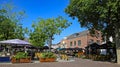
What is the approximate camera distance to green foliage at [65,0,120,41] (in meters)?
28.0

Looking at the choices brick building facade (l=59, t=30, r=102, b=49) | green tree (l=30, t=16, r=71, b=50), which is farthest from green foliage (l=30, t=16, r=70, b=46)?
brick building facade (l=59, t=30, r=102, b=49)

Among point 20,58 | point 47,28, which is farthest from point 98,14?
point 47,28

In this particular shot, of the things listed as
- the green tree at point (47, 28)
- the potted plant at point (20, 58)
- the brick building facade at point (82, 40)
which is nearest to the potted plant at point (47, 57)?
the potted plant at point (20, 58)

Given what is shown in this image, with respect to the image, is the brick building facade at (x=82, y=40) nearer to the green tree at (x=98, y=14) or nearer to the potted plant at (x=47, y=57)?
the green tree at (x=98, y=14)

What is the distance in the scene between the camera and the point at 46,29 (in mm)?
62062

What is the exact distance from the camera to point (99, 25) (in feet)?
113

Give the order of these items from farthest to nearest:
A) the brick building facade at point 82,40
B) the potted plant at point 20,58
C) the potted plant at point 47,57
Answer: the brick building facade at point 82,40, the potted plant at point 47,57, the potted plant at point 20,58

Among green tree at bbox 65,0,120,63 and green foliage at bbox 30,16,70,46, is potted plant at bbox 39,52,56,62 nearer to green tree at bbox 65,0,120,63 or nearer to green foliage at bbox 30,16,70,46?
green tree at bbox 65,0,120,63

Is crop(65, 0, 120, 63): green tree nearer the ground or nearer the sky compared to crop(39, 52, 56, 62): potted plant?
nearer the sky

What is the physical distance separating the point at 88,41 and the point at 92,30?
4890cm

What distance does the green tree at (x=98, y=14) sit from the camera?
91.9 feet

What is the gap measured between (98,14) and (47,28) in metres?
31.5

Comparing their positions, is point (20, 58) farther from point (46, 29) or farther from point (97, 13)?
point (46, 29)

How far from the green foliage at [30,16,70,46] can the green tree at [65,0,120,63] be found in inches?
929
